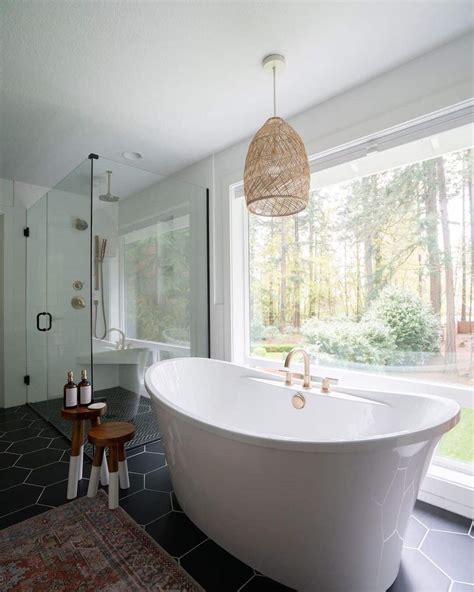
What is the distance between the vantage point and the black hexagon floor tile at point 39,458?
2.30 m

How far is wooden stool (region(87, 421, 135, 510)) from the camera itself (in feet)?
5.97

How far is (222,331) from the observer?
3.06 metres

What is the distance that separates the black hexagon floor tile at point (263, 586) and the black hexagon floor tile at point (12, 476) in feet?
5.18

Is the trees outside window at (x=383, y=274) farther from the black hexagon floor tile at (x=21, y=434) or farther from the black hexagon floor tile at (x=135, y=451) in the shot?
the black hexagon floor tile at (x=21, y=434)

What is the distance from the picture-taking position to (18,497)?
75.5 inches

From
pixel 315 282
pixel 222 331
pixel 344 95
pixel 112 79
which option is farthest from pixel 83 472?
pixel 344 95

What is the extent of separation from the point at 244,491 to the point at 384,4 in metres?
2.20

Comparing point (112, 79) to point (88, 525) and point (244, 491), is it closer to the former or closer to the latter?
point (244, 491)

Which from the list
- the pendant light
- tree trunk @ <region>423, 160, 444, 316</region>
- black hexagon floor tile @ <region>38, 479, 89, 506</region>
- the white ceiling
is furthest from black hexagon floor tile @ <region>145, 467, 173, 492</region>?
the white ceiling

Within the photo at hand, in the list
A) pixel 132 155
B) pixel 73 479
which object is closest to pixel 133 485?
pixel 73 479

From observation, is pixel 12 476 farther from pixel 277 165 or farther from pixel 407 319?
pixel 407 319

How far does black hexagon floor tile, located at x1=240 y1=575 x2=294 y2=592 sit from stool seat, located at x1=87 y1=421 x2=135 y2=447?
93 cm

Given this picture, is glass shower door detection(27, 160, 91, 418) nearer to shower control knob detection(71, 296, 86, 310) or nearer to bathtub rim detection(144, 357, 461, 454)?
shower control knob detection(71, 296, 86, 310)

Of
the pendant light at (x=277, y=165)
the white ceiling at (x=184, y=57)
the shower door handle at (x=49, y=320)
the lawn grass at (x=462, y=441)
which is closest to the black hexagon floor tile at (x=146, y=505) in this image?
the lawn grass at (x=462, y=441)
